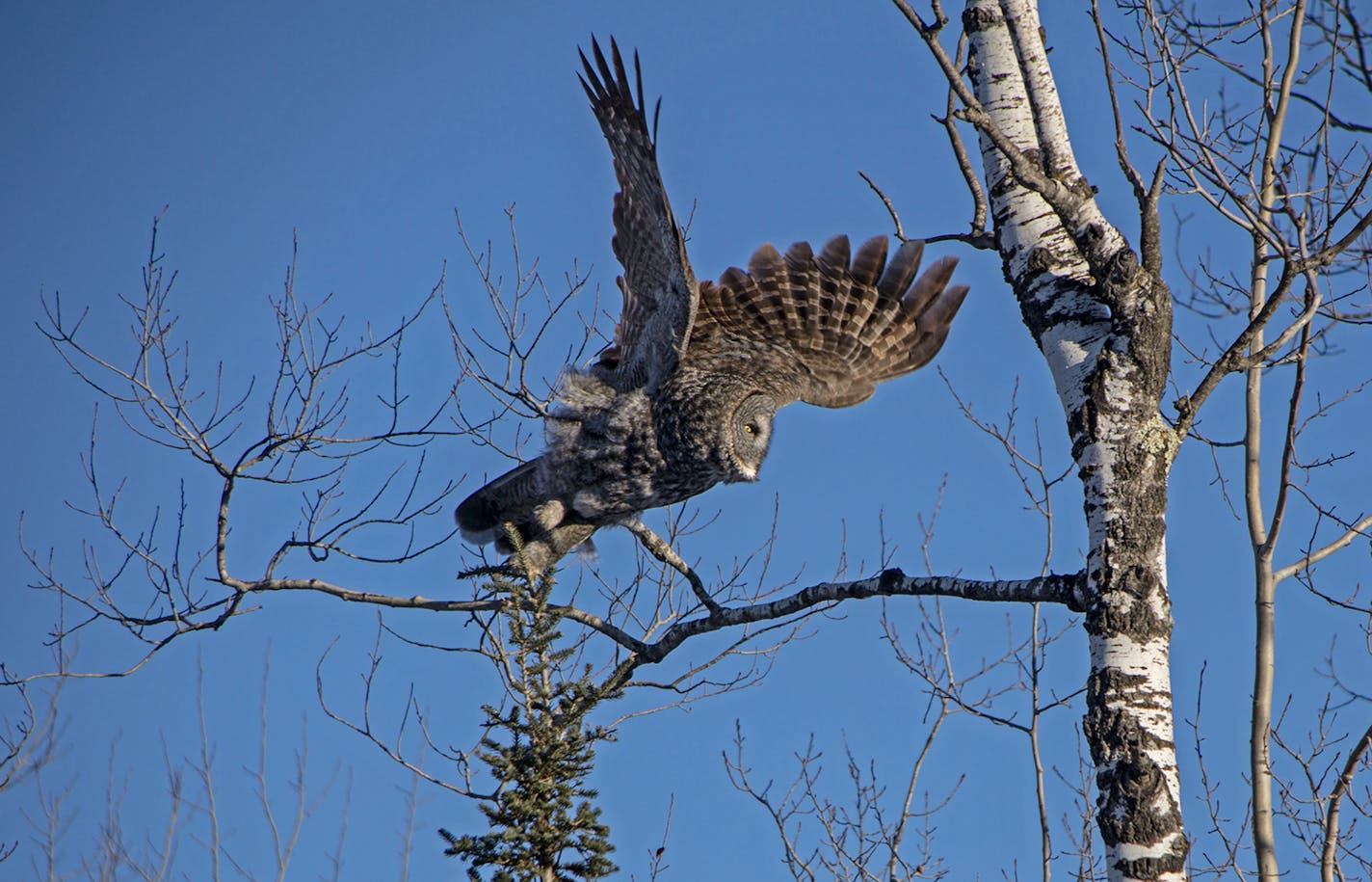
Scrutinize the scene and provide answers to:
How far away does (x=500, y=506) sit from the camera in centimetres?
612

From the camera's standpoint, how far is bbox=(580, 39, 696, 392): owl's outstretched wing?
5.29m

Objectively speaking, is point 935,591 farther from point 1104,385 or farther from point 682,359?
point 682,359

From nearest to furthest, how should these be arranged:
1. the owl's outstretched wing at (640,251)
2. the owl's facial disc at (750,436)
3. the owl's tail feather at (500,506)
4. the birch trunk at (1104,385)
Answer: the birch trunk at (1104,385) → the owl's outstretched wing at (640,251) → the owl's facial disc at (750,436) → the owl's tail feather at (500,506)

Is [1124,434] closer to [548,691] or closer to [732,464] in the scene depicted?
[548,691]

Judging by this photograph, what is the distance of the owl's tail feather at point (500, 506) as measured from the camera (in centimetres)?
603

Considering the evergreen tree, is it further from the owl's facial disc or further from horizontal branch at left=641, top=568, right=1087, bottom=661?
the owl's facial disc

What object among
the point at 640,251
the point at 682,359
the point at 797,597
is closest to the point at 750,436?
the point at 682,359

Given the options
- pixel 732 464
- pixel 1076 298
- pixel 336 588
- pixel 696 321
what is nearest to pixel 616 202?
pixel 696 321

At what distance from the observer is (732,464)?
232 inches

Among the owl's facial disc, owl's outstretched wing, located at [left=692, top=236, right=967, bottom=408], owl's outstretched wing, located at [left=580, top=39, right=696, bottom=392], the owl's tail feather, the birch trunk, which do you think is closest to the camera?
the birch trunk

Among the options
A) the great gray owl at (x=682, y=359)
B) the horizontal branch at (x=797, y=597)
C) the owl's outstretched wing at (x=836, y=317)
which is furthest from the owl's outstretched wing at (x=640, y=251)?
the horizontal branch at (x=797, y=597)

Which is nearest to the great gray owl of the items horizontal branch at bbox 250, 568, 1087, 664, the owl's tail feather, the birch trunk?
the owl's tail feather

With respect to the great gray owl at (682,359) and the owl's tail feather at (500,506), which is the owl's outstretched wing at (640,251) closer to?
the great gray owl at (682,359)

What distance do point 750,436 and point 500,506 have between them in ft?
4.02
